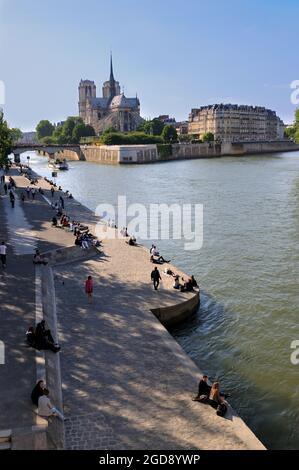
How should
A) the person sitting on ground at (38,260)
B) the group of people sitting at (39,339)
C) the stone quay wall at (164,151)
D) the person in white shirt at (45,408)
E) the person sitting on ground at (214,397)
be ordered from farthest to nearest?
the stone quay wall at (164,151)
the person sitting on ground at (38,260)
the group of people sitting at (39,339)
the person sitting on ground at (214,397)
the person in white shirt at (45,408)

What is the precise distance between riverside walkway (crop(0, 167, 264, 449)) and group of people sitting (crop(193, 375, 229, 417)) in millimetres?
179

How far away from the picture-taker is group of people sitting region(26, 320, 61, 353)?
10977mm

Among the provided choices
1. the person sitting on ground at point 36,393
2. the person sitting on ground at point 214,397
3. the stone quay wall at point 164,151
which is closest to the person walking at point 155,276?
the person sitting on ground at point 214,397

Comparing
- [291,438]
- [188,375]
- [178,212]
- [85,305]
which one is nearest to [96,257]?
[85,305]

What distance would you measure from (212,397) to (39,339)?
13.0 feet

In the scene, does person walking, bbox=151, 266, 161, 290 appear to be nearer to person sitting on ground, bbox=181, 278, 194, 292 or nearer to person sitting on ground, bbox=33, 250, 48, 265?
person sitting on ground, bbox=181, 278, 194, 292

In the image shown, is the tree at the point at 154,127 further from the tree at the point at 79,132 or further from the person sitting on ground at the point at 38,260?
the person sitting on ground at the point at 38,260

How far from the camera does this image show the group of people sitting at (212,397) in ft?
31.3

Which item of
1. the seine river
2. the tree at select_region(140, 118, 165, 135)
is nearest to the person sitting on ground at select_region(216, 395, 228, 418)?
the seine river

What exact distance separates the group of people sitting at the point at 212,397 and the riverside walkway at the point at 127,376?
179 millimetres

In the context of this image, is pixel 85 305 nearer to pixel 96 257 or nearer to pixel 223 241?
pixel 96 257

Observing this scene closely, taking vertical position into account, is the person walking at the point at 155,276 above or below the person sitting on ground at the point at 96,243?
below

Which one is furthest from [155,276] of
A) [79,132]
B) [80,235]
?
[79,132]

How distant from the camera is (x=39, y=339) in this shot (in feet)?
36.2
